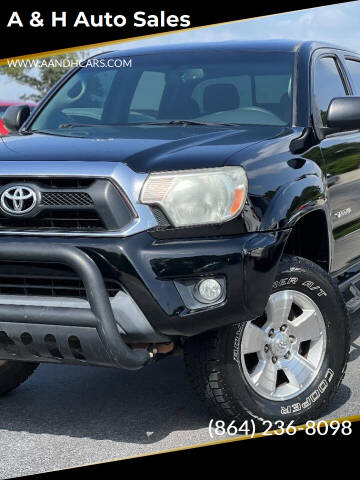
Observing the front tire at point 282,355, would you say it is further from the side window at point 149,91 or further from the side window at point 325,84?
the side window at point 149,91

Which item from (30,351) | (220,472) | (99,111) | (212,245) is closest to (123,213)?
(212,245)

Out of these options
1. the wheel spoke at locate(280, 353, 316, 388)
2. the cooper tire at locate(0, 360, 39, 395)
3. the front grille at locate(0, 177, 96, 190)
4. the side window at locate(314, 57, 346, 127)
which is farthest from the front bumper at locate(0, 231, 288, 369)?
the side window at locate(314, 57, 346, 127)

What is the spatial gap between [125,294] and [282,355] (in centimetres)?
95

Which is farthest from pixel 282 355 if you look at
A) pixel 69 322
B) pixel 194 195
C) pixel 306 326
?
pixel 69 322

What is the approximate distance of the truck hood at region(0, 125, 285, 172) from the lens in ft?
12.7

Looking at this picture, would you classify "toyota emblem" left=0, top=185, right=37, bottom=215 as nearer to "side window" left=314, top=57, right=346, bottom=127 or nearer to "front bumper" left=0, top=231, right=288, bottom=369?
"front bumper" left=0, top=231, right=288, bottom=369

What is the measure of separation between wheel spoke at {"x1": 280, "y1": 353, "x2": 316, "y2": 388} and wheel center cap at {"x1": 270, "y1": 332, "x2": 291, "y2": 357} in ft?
0.16

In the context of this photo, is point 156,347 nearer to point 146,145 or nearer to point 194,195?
point 194,195

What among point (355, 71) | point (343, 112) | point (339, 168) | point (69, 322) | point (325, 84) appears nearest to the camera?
point (69, 322)

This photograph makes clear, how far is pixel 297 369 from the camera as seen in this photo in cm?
431

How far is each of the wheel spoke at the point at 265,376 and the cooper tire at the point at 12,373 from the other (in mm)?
1417

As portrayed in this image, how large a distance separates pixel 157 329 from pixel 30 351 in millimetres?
559

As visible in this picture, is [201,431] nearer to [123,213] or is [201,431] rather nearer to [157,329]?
[157,329]

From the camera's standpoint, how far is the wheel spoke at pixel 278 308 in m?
4.15
